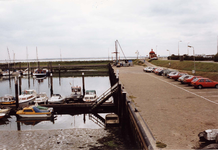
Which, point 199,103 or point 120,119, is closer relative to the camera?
point 199,103

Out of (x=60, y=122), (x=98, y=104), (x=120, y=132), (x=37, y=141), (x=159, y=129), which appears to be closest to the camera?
(x=159, y=129)

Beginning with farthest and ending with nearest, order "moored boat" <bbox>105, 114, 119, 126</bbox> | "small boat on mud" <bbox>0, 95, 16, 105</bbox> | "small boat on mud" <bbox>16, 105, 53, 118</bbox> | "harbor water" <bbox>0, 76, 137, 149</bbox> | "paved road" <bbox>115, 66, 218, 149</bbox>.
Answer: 1. "small boat on mud" <bbox>0, 95, 16, 105</bbox>
2. "small boat on mud" <bbox>16, 105, 53, 118</bbox>
3. "moored boat" <bbox>105, 114, 119, 126</bbox>
4. "harbor water" <bbox>0, 76, 137, 149</bbox>
5. "paved road" <bbox>115, 66, 218, 149</bbox>

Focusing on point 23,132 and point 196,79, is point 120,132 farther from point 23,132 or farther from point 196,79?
point 196,79

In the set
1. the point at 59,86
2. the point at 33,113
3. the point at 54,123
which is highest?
the point at 33,113

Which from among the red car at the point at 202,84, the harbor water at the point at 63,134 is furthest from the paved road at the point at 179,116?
the red car at the point at 202,84

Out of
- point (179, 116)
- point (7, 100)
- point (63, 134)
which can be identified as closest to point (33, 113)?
point (63, 134)

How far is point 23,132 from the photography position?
1948cm

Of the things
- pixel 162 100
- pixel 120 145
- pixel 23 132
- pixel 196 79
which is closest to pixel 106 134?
pixel 120 145

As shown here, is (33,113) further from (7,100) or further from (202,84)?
(202,84)

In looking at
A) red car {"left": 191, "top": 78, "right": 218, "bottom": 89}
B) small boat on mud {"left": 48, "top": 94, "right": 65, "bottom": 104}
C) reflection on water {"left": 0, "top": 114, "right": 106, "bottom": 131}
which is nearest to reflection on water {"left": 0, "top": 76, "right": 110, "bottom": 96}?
A: small boat on mud {"left": 48, "top": 94, "right": 65, "bottom": 104}

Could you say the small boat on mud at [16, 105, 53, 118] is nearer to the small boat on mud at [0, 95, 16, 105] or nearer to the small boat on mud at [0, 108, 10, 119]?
the small boat on mud at [0, 108, 10, 119]

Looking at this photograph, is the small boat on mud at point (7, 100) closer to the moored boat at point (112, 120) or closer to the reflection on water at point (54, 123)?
the reflection on water at point (54, 123)

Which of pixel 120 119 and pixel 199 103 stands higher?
pixel 199 103

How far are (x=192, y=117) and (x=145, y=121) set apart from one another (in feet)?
12.1
